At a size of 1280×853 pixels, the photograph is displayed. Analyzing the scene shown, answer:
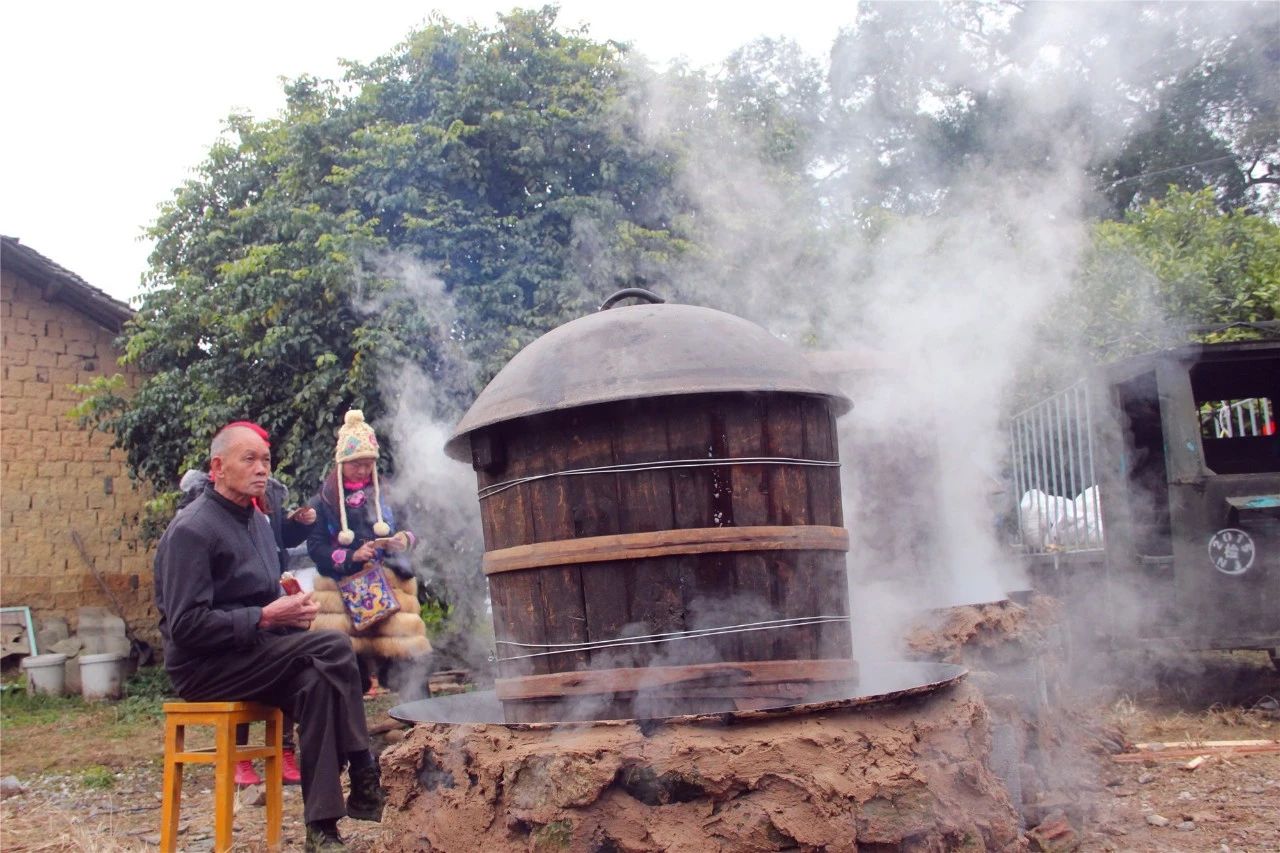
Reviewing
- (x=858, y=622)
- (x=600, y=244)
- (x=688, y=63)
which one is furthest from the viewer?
(x=688, y=63)

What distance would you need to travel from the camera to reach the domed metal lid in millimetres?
3096

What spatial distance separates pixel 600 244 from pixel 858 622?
5.64 meters

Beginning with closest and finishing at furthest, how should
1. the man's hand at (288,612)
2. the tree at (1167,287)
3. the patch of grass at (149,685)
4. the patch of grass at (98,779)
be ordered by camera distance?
the man's hand at (288,612) < the patch of grass at (98,779) < the tree at (1167,287) < the patch of grass at (149,685)

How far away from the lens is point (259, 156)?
37.1ft

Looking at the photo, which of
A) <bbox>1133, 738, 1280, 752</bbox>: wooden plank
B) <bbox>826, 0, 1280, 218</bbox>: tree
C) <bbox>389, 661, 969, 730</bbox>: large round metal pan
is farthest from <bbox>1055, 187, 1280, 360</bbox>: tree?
<bbox>389, 661, 969, 730</bbox>: large round metal pan

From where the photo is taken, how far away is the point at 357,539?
230 inches

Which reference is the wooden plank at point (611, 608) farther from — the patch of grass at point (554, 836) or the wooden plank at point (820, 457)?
the wooden plank at point (820, 457)

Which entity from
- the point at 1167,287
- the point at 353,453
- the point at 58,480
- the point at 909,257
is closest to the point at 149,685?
the point at 58,480

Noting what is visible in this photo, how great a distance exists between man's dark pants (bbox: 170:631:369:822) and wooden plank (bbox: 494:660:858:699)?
40.8 inches

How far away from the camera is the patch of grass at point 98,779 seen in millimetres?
6168

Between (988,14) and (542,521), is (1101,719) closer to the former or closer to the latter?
(542,521)

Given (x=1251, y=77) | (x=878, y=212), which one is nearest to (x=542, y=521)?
(x=878, y=212)

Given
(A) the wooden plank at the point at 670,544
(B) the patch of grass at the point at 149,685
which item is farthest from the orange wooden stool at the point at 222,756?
(B) the patch of grass at the point at 149,685

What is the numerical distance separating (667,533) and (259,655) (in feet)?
5.86
